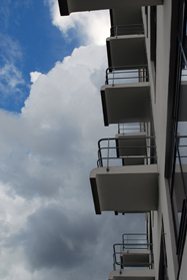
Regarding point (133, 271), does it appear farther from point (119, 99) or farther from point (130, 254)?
point (119, 99)

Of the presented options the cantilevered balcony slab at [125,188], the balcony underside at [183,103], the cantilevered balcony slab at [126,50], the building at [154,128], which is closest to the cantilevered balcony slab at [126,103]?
the building at [154,128]

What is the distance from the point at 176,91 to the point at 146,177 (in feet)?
8.82

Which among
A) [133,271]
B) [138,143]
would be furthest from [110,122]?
[133,271]

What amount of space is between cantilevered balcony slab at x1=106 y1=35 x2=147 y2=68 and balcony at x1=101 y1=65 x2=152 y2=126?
1.24 meters

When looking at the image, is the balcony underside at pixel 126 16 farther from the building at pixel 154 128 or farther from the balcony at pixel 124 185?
the balcony at pixel 124 185

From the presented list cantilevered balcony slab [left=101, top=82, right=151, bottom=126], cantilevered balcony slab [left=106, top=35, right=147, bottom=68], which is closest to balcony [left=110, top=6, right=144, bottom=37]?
cantilevered balcony slab [left=106, top=35, right=147, bottom=68]

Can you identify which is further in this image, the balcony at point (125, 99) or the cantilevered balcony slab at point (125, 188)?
the balcony at point (125, 99)

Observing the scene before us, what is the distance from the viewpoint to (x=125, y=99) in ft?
28.1

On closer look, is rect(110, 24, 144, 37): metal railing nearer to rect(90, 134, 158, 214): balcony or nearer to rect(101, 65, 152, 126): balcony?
rect(101, 65, 152, 126): balcony

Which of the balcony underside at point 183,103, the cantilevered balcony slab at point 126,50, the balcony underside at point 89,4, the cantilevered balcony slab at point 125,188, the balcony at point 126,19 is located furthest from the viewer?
Answer: the balcony at point 126,19

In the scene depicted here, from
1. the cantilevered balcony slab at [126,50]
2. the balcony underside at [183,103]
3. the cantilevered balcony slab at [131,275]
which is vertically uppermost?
the cantilevered balcony slab at [126,50]

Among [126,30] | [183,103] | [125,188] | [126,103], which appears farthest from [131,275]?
[126,30]

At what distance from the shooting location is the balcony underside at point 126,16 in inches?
437

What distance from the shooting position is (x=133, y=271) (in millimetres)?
9344
